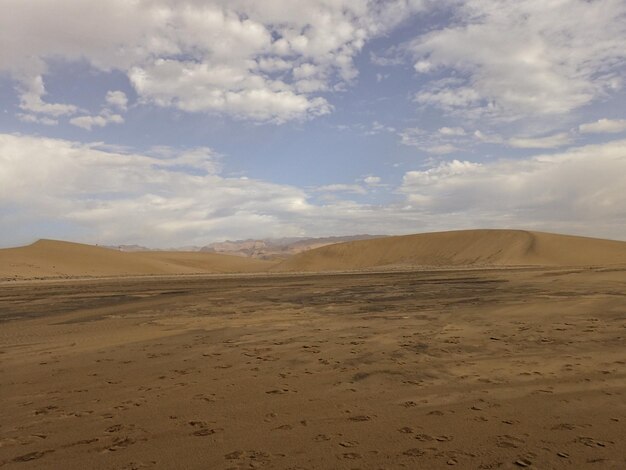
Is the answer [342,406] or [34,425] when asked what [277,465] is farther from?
[34,425]

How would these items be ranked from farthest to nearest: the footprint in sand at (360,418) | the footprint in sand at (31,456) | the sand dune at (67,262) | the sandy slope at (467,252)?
the sandy slope at (467,252), the sand dune at (67,262), the footprint in sand at (360,418), the footprint in sand at (31,456)

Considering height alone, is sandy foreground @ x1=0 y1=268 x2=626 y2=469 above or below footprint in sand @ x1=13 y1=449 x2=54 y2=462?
above

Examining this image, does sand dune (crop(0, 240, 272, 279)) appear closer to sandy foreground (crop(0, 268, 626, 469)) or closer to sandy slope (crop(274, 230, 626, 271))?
sandy slope (crop(274, 230, 626, 271))

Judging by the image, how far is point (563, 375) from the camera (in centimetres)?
622

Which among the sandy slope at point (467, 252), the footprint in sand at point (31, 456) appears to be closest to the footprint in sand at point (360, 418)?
the footprint in sand at point (31, 456)

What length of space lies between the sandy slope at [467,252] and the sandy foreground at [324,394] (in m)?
51.4

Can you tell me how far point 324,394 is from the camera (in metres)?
5.76

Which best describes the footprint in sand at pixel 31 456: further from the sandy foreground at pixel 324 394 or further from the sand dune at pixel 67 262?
the sand dune at pixel 67 262

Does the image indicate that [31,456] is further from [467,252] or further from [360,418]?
[467,252]

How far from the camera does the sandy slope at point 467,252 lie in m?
59.6

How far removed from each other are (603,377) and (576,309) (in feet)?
22.1

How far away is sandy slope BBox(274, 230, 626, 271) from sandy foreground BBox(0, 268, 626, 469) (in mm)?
51386

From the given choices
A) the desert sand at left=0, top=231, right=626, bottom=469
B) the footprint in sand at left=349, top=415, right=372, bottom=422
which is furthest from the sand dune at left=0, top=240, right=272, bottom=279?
the footprint in sand at left=349, top=415, right=372, bottom=422

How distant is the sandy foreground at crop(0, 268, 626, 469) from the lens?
411 cm
